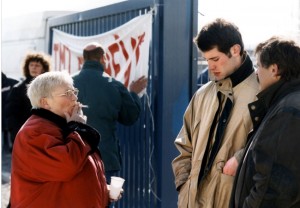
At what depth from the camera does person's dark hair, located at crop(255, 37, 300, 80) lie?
2.53 metres

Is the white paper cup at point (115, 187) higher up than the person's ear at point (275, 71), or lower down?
lower down

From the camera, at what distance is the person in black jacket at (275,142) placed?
233cm

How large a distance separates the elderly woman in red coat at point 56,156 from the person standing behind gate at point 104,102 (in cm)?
128

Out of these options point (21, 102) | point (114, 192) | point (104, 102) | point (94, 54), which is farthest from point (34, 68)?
point (114, 192)

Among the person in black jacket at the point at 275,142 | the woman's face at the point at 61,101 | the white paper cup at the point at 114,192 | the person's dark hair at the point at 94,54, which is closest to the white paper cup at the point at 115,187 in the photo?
the white paper cup at the point at 114,192

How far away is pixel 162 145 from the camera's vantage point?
15.5 feet

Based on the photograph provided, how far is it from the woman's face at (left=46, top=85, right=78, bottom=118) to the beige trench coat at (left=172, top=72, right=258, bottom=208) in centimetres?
73

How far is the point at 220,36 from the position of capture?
308 centimetres

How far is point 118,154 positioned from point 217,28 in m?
1.97

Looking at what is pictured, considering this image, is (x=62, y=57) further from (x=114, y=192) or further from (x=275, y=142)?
(x=275, y=142)

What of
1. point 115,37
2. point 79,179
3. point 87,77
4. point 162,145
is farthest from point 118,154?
point 79,179

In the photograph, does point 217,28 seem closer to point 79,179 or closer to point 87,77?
point 79,179

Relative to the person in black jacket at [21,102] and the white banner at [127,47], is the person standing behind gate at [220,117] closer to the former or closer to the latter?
the white banner at [127,47]

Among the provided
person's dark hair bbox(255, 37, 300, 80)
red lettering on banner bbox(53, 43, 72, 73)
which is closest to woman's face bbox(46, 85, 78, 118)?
person's dark hair bbox(255, 37, 300, 80)
